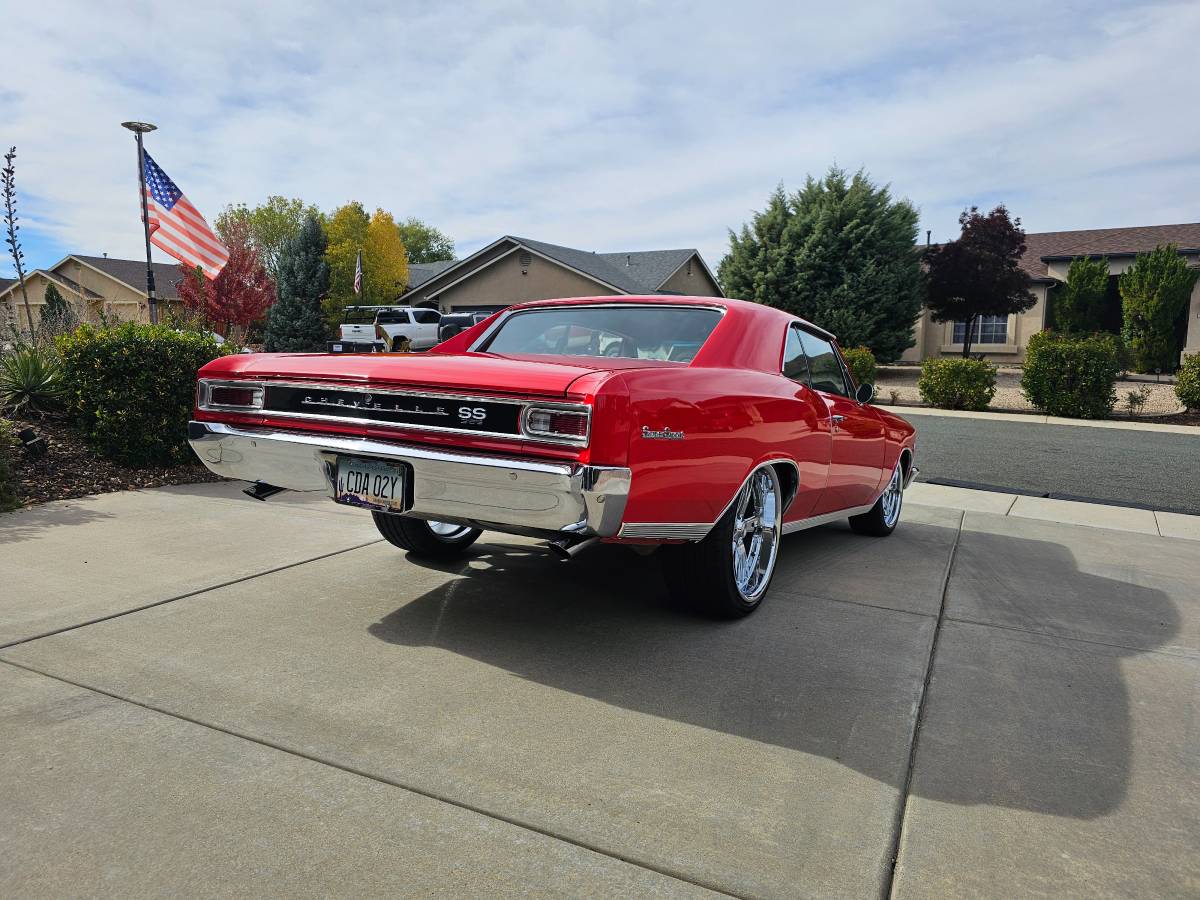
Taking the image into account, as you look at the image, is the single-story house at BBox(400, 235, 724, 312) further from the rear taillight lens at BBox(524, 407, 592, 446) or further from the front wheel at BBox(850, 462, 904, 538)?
the rear taillight lens at BBox(524, 407, 592, 446)

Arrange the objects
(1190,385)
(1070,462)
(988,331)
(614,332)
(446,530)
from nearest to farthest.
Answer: (614,332)
(446,530)
(1070,462)
(1190,385)
(988,331)

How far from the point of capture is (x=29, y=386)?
7.29 m

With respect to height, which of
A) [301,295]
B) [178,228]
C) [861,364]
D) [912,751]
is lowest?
[912,751]

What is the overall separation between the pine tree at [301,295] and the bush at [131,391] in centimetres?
3164

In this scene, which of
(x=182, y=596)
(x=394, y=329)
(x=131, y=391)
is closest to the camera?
(x=182, y=596)

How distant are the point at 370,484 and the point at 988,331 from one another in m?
32.4

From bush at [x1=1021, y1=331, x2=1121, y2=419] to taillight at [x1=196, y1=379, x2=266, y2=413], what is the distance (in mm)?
15597

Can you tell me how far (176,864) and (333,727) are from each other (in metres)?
0.75

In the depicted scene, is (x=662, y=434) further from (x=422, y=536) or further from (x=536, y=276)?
(x=536, y=276)

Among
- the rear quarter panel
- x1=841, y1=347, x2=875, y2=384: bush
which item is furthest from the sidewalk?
x1=841, y1=347, x2=875, y2=384: bush

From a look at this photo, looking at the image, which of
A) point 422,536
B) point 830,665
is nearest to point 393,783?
point 830,665

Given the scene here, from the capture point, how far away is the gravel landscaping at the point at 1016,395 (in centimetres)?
1614

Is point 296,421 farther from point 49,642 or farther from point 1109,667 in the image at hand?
point 1109,667

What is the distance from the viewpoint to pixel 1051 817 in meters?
2.39
